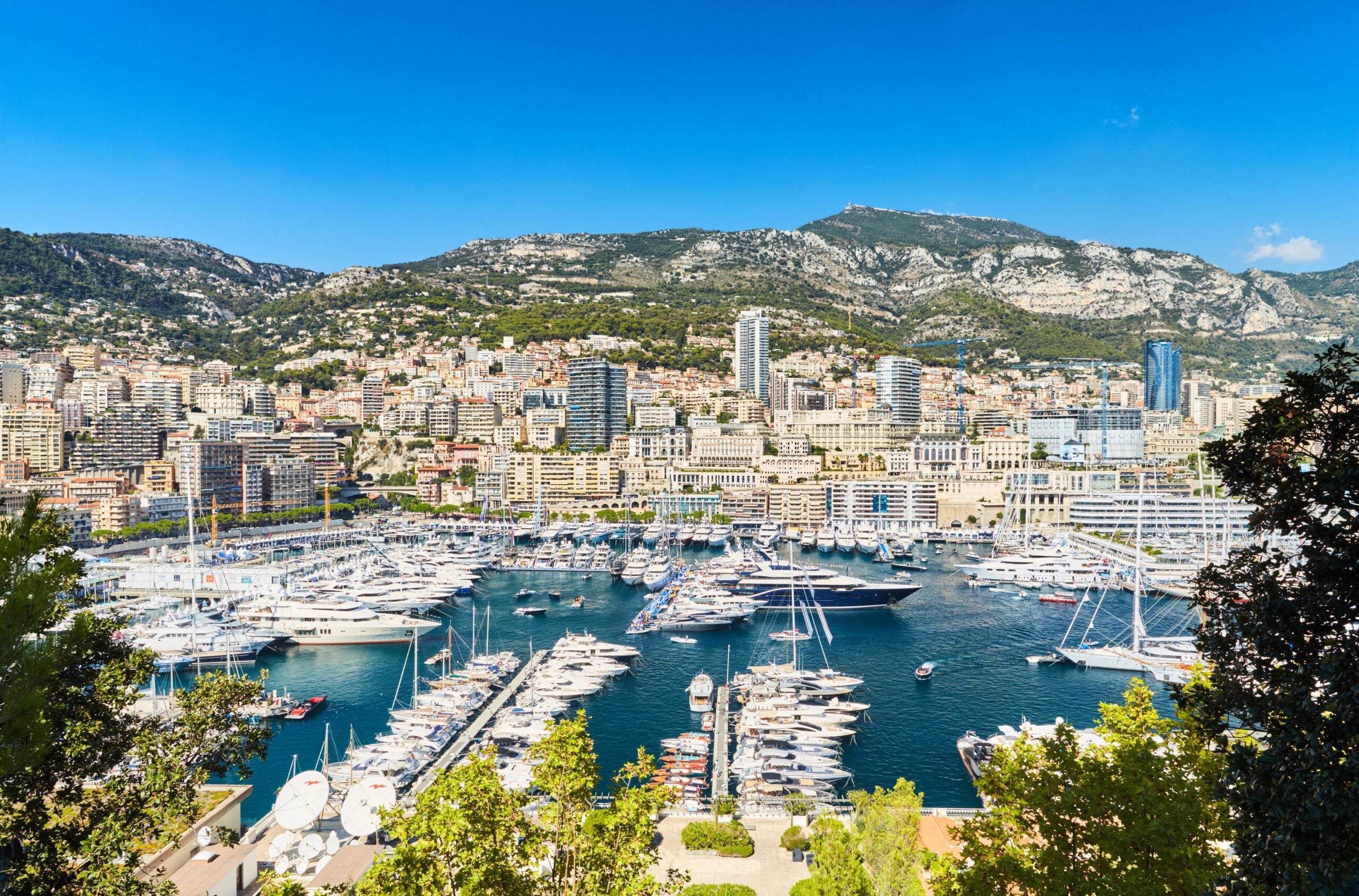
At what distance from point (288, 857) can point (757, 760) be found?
27.9 ft

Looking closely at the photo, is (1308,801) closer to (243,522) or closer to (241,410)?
(243,522)

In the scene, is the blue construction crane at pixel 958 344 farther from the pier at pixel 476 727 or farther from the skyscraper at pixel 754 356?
the pier at pixel 476 727

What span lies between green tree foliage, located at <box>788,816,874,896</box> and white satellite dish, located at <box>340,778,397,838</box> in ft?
15.1

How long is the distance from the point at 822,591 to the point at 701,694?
466 inches

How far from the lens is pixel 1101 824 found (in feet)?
16.8

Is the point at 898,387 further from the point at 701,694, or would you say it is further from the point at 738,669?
the point at 701,694

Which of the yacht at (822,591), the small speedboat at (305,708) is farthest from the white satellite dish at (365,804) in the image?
the yacht at (822,591)

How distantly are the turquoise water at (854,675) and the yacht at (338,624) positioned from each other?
424mm

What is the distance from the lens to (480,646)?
25.1 m

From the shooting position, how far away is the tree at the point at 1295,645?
320 cm

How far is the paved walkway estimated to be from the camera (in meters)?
9.85

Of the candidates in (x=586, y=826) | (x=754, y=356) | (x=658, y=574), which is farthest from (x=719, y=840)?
(x=754, y=356)

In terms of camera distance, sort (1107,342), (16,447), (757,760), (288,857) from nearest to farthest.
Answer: (288,857) → (757,760) → (16,447) → (1107,342)

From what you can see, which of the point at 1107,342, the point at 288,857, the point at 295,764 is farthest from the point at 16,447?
the point at 1107,342
